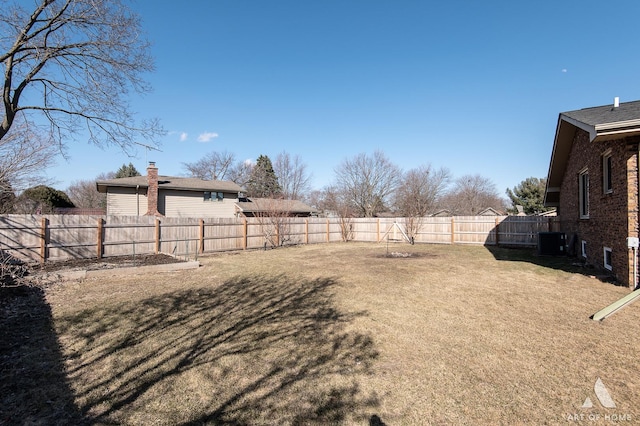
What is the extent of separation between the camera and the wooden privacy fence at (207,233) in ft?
32.8

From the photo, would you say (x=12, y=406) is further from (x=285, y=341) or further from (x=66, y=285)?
(x=66, y=285)

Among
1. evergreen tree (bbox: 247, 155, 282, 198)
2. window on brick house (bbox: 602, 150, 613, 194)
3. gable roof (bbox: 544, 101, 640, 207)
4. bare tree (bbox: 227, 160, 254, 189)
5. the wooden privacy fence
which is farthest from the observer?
bare tree (bbox: 227, 160, 254, 189)

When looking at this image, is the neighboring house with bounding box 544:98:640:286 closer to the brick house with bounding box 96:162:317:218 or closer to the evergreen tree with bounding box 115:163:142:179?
the brick house with bounding box 96:162:317:218

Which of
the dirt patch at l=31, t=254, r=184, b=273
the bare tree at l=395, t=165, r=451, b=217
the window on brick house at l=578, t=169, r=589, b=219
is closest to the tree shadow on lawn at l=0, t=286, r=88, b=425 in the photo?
the dirt patch at l=31, t=254, r=184, b=273

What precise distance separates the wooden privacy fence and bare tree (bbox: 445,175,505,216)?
1162 inches

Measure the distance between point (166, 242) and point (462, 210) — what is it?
141ft

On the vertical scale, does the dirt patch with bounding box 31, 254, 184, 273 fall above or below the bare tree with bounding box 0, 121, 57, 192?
below

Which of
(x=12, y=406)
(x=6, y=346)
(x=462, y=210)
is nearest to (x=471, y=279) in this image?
(x=12, y=406)

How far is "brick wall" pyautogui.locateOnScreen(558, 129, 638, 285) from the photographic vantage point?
6.22 m

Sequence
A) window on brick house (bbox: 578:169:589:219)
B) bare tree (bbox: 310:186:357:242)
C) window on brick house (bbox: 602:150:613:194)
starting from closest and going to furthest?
window on brick house (bbox: 602:150:613:194), window on brick house (bbox: 578:169:589:219), bare tree (bbox: 310:186:357:242)

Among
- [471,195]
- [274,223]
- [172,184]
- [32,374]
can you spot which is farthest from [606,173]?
[471,195]

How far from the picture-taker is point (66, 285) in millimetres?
7207

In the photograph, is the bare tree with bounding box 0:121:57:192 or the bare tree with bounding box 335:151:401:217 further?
the bare tree with bounding box 335:151:401:217

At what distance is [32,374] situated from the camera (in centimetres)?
313
